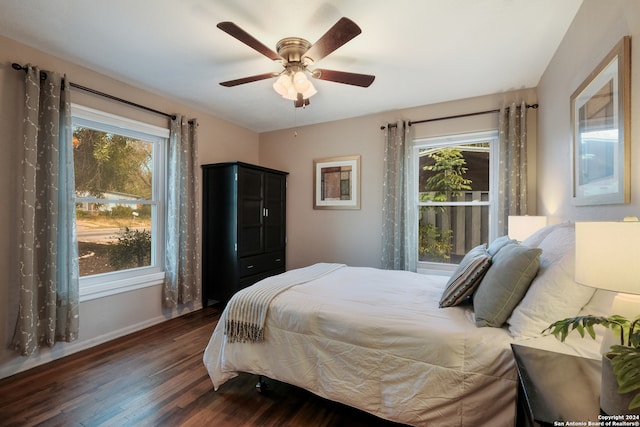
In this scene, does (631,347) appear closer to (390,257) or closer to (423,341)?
(423,341)

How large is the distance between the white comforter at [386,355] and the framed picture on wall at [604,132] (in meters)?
0.92

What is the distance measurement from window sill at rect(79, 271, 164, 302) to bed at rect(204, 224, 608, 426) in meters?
1.52

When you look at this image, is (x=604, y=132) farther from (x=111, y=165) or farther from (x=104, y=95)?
(x=111, y=165)

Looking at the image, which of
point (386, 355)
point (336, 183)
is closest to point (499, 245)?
point (386, 355)

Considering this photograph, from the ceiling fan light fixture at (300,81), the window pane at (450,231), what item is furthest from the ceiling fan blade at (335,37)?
the window pane at (450,231)

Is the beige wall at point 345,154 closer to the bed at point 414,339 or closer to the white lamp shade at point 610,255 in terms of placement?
the bed at point 414,339

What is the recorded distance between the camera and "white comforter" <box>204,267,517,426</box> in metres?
1.36

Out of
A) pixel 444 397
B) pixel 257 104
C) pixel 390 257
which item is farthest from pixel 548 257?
pixel 257 104

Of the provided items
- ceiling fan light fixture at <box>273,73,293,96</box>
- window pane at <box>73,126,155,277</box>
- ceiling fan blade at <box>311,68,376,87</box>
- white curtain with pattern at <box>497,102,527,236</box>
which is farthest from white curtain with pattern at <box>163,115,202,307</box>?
white curtain with pattern at <box>497,102,527,236</box>

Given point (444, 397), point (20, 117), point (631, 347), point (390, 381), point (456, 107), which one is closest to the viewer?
point (631, 347)

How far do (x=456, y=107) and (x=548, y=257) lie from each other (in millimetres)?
2459

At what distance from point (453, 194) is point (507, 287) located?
2275mm

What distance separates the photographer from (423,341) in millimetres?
1464

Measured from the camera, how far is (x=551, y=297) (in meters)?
1.31
